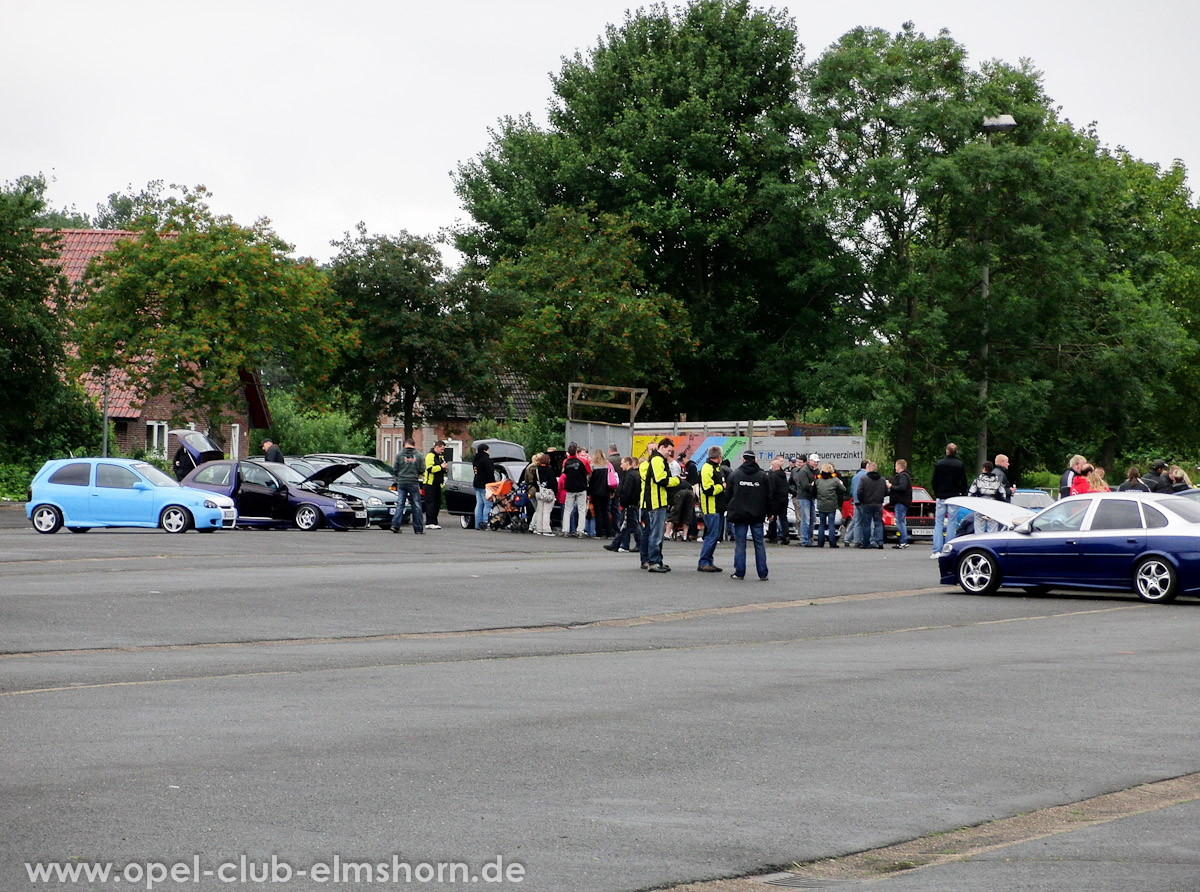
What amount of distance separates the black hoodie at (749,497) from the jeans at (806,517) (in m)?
10.7

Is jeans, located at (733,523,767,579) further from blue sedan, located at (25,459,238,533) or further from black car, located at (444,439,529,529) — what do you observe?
black car, located at (444,439,529,529)

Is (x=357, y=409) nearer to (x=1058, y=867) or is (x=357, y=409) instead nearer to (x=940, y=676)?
(x=940, y=676)

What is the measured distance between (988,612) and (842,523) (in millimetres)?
16148

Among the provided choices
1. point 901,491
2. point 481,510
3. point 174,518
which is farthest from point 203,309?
point 901,491

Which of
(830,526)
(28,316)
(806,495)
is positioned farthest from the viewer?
(28,316)

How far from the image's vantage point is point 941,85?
150 ft

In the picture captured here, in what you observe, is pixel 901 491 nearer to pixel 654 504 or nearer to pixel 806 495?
pixel 806 495

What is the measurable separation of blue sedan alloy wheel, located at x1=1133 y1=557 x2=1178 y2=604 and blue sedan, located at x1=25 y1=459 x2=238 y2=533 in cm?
1817

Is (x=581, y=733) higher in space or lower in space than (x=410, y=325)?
lower

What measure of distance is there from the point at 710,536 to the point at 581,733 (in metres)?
13.7

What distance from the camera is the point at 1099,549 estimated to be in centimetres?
1941

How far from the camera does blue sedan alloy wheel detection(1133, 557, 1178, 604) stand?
1900 centimetres

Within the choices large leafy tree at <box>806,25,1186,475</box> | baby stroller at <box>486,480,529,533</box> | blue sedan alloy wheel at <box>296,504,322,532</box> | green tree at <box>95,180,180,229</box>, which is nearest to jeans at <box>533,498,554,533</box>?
baby stroller at <box>486,480,529,533</box>

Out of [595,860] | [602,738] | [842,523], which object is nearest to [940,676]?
[602,738]
